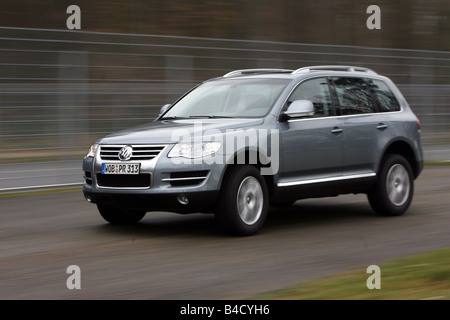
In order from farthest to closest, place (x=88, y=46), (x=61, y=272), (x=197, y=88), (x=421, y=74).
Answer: (x=421, y=74) → (x=88, y=46) → (x=197, y=88) → (x=61, y=272)

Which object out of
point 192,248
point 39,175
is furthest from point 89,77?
point 192,248

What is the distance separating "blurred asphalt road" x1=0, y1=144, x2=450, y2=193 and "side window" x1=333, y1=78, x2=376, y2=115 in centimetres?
597

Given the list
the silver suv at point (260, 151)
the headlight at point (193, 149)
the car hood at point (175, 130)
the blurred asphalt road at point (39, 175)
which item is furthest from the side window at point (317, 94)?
the blurred asphalt road at point (39, 175)

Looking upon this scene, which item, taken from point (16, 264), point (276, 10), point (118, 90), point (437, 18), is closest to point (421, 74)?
point (276, 10)

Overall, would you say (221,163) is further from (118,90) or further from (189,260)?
(118,90)

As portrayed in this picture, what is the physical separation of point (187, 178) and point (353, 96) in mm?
2880

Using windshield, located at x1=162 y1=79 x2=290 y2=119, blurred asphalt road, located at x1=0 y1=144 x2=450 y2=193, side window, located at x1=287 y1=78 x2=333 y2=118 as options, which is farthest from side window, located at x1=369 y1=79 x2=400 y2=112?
blurred asphalt road, located at x1=0 y1=144 x2=450 y2=193

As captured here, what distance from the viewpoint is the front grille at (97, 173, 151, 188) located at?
9078mm

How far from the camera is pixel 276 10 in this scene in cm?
2669

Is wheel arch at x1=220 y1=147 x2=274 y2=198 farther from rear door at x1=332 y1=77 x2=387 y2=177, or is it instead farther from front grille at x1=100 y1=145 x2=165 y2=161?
rear door at x1=332 y1=77 x2=387 y2=177

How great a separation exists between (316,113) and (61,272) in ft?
13.0

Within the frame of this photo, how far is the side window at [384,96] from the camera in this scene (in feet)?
37.2

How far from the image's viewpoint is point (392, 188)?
1117 cm

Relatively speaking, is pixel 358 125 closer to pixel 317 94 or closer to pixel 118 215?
pixel 317 94
